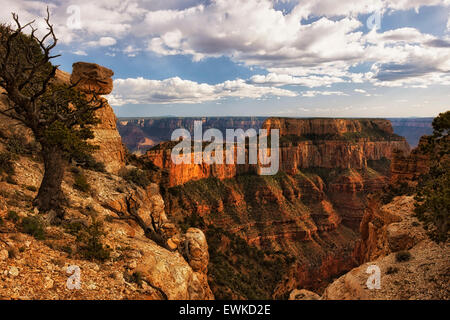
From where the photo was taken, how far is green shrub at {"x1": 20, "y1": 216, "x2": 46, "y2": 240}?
9156 mm

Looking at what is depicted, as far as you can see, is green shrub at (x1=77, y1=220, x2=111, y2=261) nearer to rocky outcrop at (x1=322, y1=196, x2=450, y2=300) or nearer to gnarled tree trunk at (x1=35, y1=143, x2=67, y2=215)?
gnarled tree trunk at (x1=35, y1=143, x2=67, y2=215)

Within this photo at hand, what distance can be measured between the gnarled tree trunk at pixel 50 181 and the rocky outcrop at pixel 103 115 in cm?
1286

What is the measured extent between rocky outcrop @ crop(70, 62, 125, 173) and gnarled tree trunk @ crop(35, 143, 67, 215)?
12860 mm

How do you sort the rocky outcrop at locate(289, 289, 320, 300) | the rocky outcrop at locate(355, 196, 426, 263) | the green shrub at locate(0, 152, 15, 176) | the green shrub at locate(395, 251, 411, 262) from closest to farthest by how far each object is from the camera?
1. the green shrub at locate(0, 152, 15, 176)
2. the rocky outcrop at locate(289, 289, 320, 300)
3. the green shrub at locate(395, 251, 411, 262)
4. the rocky outcrop at locate(355, 196, 426, 263)

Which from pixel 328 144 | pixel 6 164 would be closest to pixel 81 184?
pixel 6 164

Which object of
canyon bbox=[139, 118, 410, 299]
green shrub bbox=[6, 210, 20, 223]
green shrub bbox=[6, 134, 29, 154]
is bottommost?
canyon bbox=[139, 118, 410, 299]

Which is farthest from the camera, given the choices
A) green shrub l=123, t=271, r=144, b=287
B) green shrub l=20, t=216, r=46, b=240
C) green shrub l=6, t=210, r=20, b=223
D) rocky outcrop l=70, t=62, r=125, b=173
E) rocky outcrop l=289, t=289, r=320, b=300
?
rocky outcrop l=70, t=62, r=125, b=173

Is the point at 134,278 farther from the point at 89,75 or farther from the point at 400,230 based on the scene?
the point at 89,75

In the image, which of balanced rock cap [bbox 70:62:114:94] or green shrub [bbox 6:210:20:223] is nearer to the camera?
green shrub [bbox 6:210:20:223]

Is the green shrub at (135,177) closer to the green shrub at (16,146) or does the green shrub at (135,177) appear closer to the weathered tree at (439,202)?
the green shrub at (16,146)

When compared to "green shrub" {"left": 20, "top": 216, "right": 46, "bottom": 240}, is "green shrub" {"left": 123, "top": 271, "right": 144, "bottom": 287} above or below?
below

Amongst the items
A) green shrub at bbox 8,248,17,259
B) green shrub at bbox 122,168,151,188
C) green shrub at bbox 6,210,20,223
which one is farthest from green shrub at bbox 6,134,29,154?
green shrub at bbox 8,248,17,259
